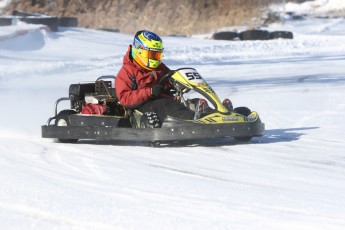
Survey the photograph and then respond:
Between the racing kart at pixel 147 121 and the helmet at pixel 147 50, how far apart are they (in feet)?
0.73

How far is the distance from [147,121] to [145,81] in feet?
1.96

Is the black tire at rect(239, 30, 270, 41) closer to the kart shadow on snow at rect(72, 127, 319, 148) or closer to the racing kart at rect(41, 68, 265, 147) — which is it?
the kart shadow on snow at rect(72, 127, 319, 148)

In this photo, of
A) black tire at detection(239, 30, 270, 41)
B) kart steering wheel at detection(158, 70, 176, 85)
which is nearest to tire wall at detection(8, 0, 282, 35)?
black tire at detection(239, 30, 270, 41)

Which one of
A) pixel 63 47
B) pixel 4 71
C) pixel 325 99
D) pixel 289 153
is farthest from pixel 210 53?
pixel 289 153

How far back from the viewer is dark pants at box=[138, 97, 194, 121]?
26.4 feet

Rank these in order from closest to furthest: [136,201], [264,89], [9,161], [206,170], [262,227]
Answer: [262,227], [136,201], [206,170], [9,161], [264,89]

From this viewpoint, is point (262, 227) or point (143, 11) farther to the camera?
point (143, 11)

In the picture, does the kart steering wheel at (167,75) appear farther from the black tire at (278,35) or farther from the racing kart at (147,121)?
the black tire at (278,35)

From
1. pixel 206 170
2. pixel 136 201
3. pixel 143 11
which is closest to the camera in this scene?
pixel 136 201

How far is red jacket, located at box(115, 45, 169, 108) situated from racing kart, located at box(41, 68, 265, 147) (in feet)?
0.44

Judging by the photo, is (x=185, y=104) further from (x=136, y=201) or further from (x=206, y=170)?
(x=136, y=201)

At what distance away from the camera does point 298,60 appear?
2164cm

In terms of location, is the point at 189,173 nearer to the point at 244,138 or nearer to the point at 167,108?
the point at 167,108

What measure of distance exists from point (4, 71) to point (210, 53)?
298 inches
